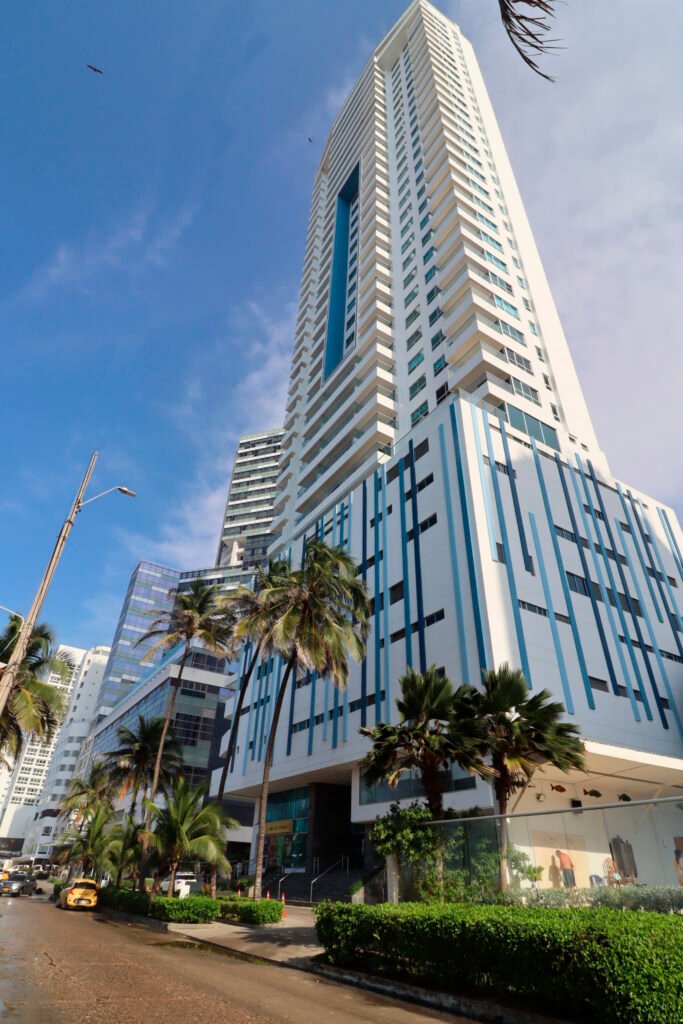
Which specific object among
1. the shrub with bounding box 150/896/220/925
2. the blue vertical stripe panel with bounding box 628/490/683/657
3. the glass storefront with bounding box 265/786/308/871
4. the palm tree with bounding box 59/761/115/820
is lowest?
the shrub with bounding box 150/896/220/925

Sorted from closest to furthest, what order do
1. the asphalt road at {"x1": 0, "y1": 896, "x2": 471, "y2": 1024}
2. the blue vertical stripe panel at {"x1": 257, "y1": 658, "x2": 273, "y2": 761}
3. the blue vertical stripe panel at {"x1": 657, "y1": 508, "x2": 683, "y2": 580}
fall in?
the asphalt road at {"x1": 0, "y1": 896, "x2": 471, "y2": 1024}
the blue vertical stripe panel at {"x1": 657, "y1": 508, "x2": 683, "y2": 580}
the blue vertical stripe panel at {"x1": 257, "y1": 658, "x2": 273, "y2": 761}

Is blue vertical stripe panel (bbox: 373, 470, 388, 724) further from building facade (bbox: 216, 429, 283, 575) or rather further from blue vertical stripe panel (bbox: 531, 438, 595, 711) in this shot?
building facade (bbox: 216, 429, 283, 575)

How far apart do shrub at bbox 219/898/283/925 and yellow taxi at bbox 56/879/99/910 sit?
12.7 meters

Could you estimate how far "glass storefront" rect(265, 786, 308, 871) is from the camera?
3766cm

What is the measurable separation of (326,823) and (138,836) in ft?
45.0

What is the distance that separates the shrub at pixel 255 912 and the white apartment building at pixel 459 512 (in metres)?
8.78

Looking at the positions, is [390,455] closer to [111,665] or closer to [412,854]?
[412,854]

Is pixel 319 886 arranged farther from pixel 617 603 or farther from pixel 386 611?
pixel 617 603

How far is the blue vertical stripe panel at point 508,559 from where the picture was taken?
26891 mm

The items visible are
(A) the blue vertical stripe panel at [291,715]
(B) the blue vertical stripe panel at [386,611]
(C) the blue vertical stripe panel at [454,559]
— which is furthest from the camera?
(A) the blue vertical stripe panel at [291,715]

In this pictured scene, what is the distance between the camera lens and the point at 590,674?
29312 mm

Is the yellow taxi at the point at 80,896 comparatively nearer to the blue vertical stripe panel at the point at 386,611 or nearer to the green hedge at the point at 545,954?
the blue vertical stripe panel at the point at 386,611

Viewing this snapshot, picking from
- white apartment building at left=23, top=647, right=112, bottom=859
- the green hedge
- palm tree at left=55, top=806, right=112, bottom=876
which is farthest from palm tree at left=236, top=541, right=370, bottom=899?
white apartment building at left=23, top=647, right=112, bottom=859

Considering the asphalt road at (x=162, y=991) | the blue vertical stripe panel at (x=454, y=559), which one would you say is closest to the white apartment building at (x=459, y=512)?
the blue vertical stripe panel at (x=454, y=559)
